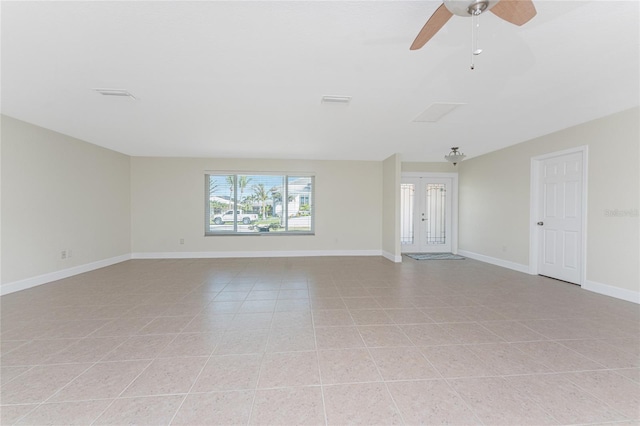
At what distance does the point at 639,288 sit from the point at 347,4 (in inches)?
185

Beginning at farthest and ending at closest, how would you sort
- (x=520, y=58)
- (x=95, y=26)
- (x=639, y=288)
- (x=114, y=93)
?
(x=639, y=288), (x=114, y=93), (x=520, y=58), (x=95, y=26)

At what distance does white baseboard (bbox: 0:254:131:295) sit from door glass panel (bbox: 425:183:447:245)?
7553 millimetres

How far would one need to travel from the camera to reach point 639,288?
10.5 ft

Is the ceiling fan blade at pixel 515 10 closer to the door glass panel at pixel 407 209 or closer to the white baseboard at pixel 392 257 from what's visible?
the white baseboard at pixel 392 257

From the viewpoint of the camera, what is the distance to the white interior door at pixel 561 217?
4.01 metres

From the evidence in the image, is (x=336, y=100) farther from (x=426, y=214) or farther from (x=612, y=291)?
(x=426, y=214)

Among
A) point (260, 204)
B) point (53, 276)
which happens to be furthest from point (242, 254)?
point (53, 276)

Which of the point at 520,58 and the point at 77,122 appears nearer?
the point at 520,58

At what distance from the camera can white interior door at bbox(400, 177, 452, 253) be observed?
693 cm

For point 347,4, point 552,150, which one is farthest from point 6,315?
point 552,150

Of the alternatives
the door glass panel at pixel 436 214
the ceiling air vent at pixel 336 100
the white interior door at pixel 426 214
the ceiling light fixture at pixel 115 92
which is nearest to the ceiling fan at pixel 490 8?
the ceiling air vent at pixel 336 100

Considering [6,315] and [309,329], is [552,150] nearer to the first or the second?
[309,329]

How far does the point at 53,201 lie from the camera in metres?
4.13

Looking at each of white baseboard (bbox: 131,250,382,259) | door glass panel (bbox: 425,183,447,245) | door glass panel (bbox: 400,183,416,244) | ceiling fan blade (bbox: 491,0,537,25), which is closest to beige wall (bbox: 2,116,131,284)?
white baseboard (bbox: 131,250,382,259)
